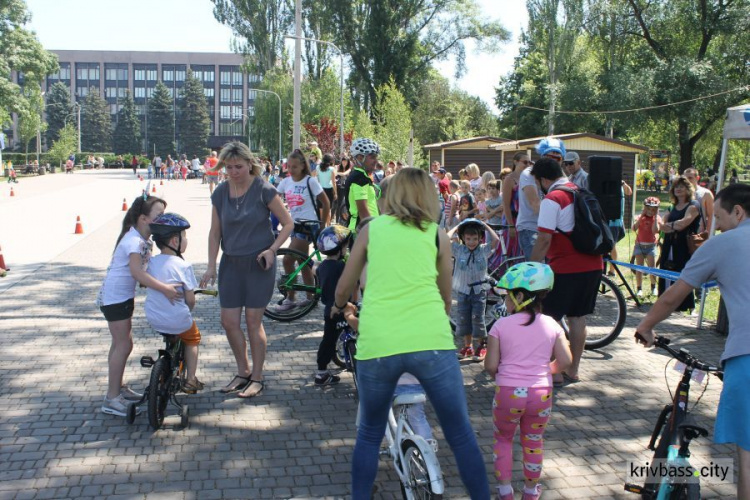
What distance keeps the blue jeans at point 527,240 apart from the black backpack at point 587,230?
7.21 feet

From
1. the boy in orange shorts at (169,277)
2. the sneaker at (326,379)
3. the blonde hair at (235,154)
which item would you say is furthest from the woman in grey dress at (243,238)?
the sneaker at (326,379)

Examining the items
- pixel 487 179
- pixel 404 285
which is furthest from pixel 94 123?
pixel 404 285

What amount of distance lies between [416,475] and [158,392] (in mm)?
2147

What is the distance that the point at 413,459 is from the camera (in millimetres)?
3793

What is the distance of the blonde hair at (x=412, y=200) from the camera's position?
11.5ft

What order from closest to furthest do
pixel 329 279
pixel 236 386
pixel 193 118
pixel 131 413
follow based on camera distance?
pixel 131 413 < pixel 329 279 < pixel 236 386 < pixel 193 118

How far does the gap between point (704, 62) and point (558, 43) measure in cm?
1377

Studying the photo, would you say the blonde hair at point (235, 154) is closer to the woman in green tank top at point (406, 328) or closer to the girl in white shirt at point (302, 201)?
the woman in green tank top at point (406, 328)

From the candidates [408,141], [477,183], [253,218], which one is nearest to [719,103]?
[408,141]

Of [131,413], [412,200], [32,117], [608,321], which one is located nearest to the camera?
[412,200]

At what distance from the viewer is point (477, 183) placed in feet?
46.8

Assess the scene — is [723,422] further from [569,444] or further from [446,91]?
[446,91]

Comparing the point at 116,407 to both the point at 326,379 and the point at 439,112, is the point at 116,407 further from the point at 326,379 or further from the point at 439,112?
the point at 439,112

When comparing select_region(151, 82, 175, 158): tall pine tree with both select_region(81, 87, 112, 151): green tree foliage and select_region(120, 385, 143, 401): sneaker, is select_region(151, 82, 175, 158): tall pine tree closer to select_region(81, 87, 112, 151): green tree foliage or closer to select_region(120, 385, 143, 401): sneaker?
select_region(81, 87, 112, 151): green tree foliage
